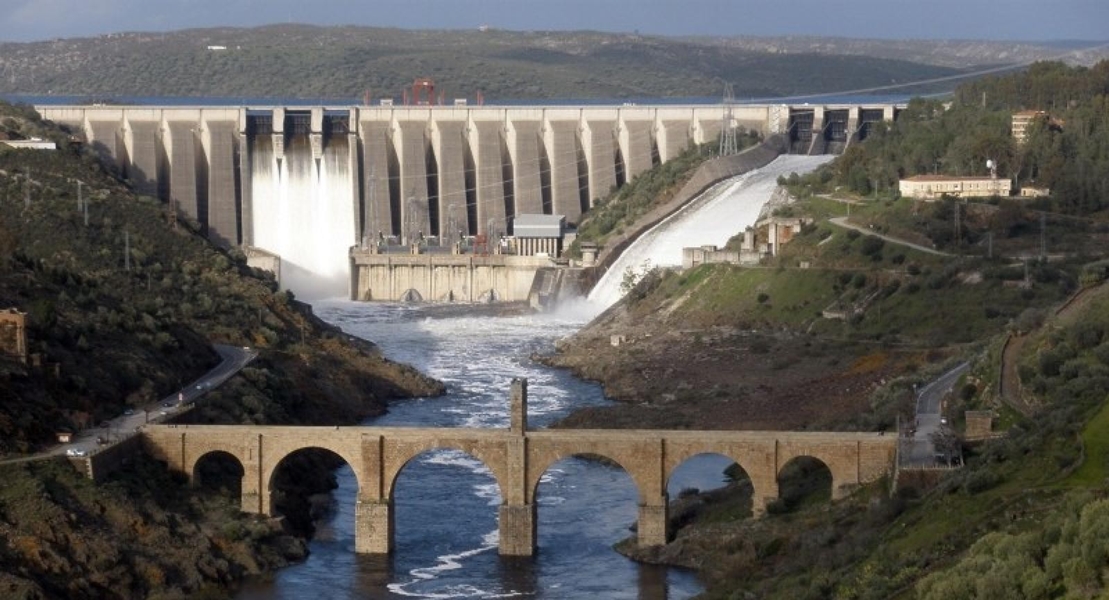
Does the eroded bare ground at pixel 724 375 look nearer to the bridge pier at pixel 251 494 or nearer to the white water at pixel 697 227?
the white water at pixel 697 227

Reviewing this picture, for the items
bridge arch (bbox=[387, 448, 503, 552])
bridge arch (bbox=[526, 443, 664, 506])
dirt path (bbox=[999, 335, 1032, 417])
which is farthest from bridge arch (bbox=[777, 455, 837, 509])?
bridge arch (bbox=[387, 448, 503, 552])

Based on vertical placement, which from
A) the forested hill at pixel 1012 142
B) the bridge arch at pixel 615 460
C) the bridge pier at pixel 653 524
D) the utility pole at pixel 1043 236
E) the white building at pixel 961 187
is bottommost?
the bridge pier at pixel 653 524

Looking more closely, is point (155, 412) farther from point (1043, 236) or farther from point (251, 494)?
point (1043, 236)

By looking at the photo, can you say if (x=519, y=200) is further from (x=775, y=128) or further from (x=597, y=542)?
(x=597, y=542)

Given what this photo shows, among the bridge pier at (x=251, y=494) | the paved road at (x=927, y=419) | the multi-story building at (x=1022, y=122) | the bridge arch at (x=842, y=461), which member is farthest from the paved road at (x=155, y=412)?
the multi-story building at (x=1022, y=122)

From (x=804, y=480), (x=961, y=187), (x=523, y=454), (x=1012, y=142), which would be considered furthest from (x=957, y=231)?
(x=523, y=454)
